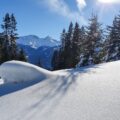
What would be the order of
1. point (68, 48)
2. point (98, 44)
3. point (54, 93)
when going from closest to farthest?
point (54, 93)
point (98, 44)
point (68, 48)

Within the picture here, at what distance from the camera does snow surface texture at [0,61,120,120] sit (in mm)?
6910

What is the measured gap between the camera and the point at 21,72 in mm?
11969

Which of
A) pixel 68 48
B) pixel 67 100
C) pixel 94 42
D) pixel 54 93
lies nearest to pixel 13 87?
pixel 54 93

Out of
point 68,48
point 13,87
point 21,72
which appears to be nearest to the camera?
point 13,87

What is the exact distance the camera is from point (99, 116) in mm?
6504

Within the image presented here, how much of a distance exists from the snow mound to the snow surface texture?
0.79 metres

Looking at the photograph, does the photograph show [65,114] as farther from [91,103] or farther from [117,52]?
[117,52]

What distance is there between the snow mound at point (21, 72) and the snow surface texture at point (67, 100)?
2.60 feet

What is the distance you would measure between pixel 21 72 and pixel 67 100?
4.39m

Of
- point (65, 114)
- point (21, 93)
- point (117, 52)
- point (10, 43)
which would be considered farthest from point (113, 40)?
point (65, 114)

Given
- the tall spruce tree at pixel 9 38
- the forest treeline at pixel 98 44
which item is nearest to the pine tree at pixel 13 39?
the tall spruce tree at pixel 9 38

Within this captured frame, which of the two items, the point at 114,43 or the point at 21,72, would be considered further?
the point at 114,43

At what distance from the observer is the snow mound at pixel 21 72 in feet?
37.8

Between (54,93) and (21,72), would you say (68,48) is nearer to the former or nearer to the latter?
(21,72)
